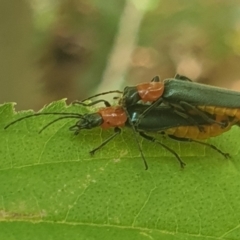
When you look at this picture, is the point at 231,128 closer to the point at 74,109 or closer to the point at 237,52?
the point at 74,109

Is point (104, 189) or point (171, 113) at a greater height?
point (171, 113)

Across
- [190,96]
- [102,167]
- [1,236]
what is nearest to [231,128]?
[190,96]

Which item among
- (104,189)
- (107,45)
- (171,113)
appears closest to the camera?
(104,189)

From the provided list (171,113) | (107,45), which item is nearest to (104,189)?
(171,113)

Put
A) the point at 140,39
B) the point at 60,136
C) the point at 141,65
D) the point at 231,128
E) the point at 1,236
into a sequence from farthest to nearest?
the point at 141,65, the point at 140,39, the point at 231,128, the point at 60,136, the point at 1,236

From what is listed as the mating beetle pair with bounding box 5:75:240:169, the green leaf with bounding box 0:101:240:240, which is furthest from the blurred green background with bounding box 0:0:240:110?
the green leaf with bounding box 0:101:240:240

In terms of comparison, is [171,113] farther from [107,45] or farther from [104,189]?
[107,45]
